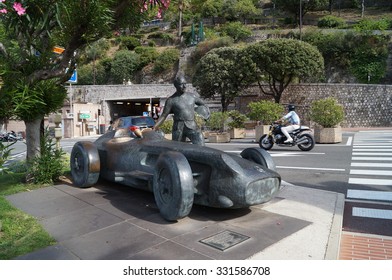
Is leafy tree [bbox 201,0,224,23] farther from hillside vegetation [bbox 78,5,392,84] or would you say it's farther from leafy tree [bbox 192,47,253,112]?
leafy tree [bbox 192,47,253,112]

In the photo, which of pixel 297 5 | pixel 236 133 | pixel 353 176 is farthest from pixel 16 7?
pixel 297 5

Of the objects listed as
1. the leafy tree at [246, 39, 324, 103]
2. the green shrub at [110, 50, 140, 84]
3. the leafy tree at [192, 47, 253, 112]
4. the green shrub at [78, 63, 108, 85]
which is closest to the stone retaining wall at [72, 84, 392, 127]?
the leafy tree at [246, 39, 324, 103]

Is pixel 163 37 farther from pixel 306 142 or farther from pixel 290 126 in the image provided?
pixel 306 142

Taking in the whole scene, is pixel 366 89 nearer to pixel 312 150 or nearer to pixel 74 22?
pixel 312 150

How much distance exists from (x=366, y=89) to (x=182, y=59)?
75.8 feet

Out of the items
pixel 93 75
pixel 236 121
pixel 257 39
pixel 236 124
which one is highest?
pixel 257 39

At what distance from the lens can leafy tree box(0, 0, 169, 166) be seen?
13.7 ft

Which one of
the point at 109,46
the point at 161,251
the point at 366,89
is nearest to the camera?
the point at 161,251

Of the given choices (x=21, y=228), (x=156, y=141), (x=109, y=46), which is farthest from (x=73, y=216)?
(x=109, y=46)

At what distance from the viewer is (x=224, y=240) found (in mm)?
3426

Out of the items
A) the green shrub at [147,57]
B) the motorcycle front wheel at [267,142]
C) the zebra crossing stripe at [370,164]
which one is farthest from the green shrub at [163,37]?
the zebra crossing stripe at [370,164]

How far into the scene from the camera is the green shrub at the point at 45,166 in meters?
6.25

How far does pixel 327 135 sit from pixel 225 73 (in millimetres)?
15293

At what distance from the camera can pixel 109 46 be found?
2100 inches
